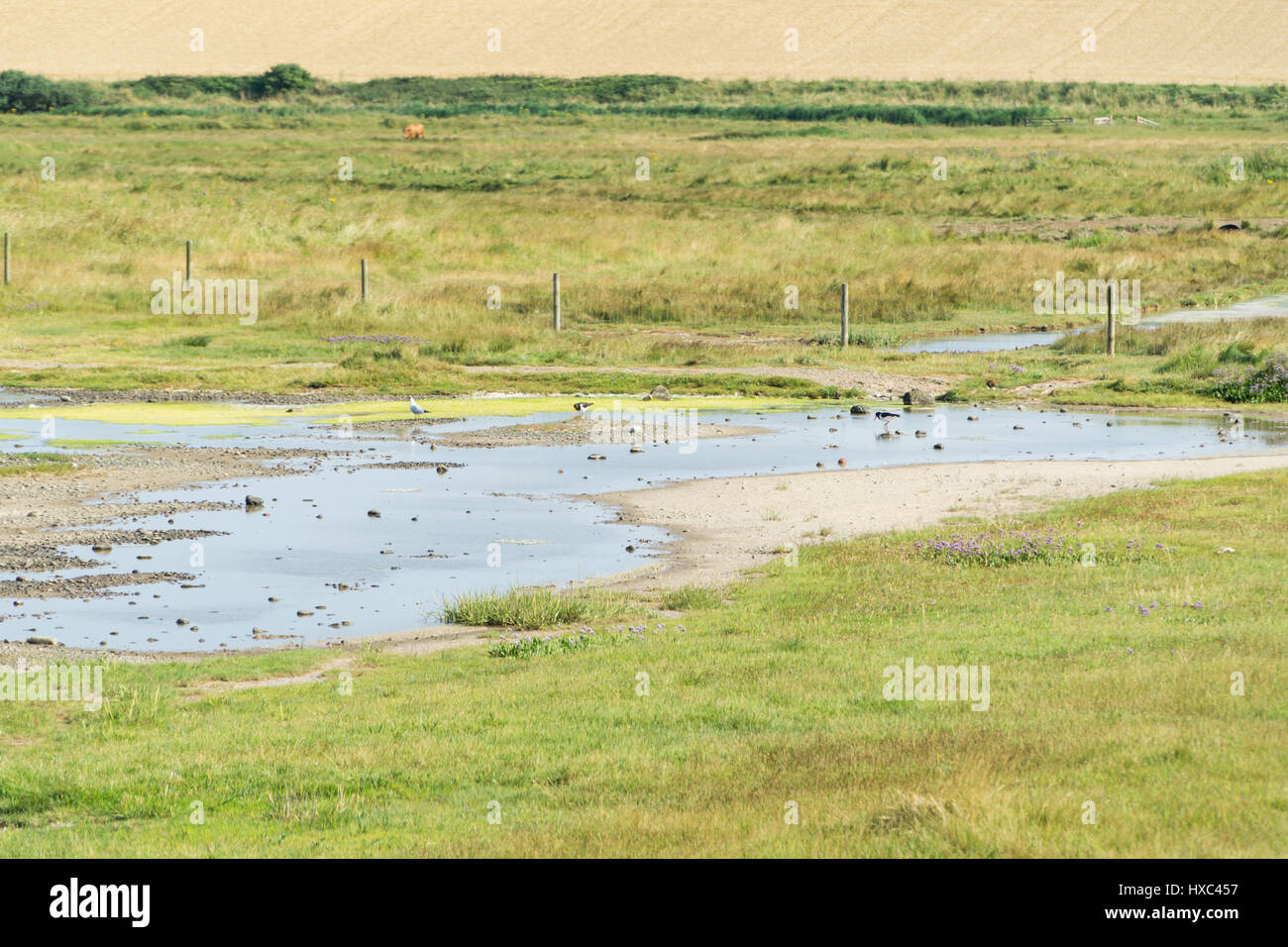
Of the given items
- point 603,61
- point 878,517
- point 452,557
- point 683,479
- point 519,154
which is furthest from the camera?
point 603,61

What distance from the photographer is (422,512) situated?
2141 cm

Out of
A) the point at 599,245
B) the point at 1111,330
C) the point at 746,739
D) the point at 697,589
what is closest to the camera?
the point at 746,739

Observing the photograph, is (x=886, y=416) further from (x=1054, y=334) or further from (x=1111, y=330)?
(x=1054, y=334)

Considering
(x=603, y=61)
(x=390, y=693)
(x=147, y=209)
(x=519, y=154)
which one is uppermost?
(x=603, y=61)

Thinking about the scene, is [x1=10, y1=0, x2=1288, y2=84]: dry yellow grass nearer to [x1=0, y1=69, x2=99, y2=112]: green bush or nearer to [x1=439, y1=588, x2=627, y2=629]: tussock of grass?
[x1=0, y1=69, x2=99, y2=112]: green bush

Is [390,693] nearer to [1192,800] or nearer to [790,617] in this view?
[790,617]

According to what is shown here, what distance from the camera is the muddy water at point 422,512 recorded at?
15711 mm

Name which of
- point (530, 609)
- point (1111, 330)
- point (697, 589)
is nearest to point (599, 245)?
point (1111, 330)

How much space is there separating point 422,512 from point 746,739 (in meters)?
11.6

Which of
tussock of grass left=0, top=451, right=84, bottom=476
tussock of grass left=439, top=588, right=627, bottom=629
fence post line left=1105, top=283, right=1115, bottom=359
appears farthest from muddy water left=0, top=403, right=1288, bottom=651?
fence post line left=1105, top=283, right=1115, bottom=359

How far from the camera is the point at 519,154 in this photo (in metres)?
92.6

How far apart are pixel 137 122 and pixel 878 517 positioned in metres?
101

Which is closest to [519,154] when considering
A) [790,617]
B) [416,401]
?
[416,401]

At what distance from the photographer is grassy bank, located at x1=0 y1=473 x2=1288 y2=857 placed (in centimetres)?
805
